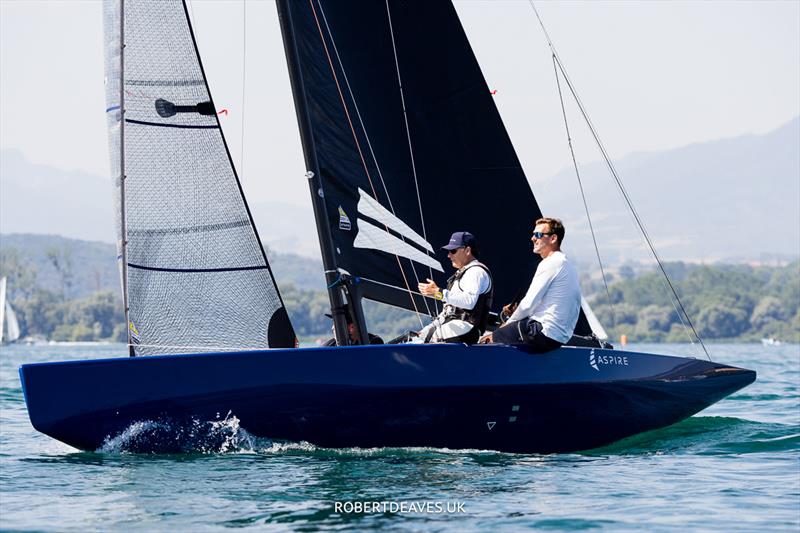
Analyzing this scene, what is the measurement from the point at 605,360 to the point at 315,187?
2.47 metres

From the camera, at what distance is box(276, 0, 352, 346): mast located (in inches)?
367

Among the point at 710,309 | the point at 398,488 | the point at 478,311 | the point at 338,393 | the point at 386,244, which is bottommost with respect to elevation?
the point at 398,488

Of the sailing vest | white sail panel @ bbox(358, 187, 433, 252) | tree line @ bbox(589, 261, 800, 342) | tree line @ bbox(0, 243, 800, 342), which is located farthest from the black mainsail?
tree line @ bbox(589, 261, 800, 342)

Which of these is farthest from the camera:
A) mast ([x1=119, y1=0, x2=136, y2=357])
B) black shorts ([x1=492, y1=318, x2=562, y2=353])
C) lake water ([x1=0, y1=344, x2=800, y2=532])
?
mast ([x1=119, y1=0, x2=136, y2=357])

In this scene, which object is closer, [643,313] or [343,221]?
[343,221]

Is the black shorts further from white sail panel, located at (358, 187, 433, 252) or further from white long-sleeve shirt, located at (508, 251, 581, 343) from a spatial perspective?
white sail panel, located at (358, 187, 433, 252)

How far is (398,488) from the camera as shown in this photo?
24.0 ft

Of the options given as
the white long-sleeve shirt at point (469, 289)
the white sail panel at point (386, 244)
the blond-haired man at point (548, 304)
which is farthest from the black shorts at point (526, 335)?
the white sail panel at point (386, 244)

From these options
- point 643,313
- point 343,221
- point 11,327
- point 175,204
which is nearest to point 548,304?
point 343,221

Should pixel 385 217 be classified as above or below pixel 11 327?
above

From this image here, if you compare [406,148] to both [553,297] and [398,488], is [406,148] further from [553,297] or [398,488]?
[398,488]

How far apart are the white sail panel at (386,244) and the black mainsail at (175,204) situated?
81cm

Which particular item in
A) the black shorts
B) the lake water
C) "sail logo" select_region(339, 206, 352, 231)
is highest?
"sail logo" select_region(339, 206, 352, 231)

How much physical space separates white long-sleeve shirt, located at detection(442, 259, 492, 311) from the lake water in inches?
41.2
